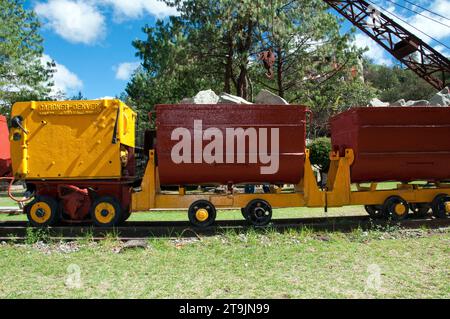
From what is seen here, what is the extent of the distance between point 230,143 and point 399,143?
3719 millimetres

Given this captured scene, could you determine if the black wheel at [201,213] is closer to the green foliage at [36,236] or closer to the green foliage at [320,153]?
the green foliage at [36,236]

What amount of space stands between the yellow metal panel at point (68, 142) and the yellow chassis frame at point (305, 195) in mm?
715

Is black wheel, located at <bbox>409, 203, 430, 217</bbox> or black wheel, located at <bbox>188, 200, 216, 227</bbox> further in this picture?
black wheel, located at <bbox>409, 203, 430, 217</bbox>

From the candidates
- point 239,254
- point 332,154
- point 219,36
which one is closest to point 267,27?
point 219,36

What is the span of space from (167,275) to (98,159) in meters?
3.60

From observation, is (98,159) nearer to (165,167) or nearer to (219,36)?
(165,167)

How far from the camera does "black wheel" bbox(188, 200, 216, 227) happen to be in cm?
820

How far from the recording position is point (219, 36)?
62.1ft

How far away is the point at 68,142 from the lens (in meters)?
8.17

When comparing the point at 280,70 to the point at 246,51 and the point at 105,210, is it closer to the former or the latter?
the point at 246,51

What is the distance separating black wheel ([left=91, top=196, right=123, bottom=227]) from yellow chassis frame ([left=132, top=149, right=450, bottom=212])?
37cm

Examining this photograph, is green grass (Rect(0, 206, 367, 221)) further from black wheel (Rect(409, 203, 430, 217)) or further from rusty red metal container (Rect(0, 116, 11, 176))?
rusty red metal container (Rect(0, 116, 11, 176))

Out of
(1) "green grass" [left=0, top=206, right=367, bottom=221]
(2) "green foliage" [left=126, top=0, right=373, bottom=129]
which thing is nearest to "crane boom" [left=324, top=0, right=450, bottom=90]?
(2) "green foliage" [left=126, top=0, right=373, bottom=129]

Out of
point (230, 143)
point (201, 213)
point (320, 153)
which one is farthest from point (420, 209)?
point (320, 153)
